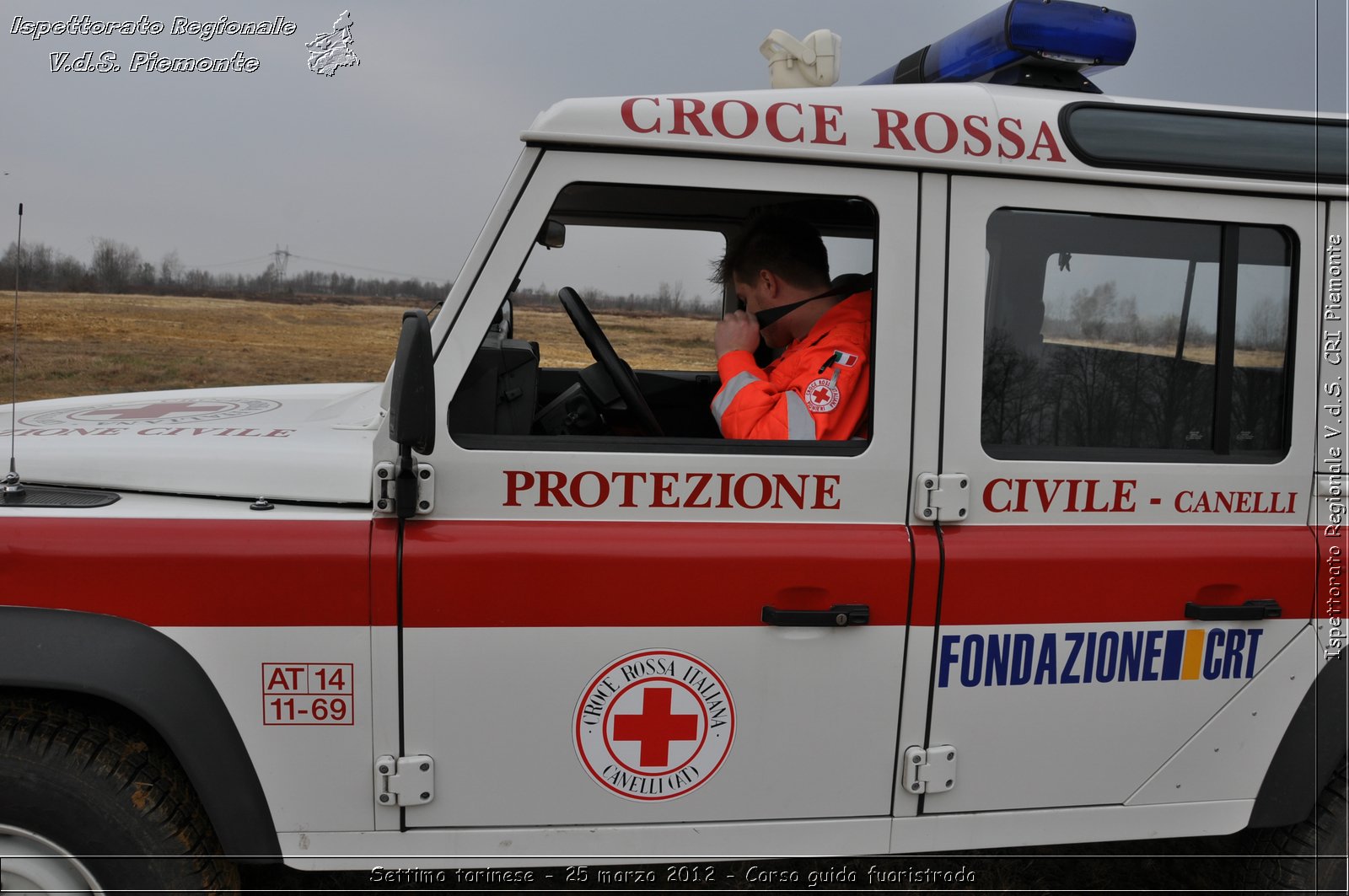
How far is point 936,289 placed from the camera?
2.08 meters

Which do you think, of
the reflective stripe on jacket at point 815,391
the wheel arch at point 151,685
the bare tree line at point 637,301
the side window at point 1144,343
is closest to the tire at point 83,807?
the wheel arch at point 151,685

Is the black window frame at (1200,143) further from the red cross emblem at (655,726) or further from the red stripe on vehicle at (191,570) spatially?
the red stripe on vehicle at (191,570)

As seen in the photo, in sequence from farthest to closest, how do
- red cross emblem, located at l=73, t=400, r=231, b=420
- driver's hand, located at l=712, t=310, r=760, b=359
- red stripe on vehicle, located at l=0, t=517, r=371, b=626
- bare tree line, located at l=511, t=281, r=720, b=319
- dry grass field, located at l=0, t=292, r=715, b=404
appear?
dry grass field, located at l=0, t=292, r=715, b=404 → red cross emblem, located at l=73, t=400, r=231, b=420 → driver's hand, located at l=712, t=310, r=760, b=359 → bare tree line, located at l=511, t=281, r=720, b=319 → red stripe on vehicle, located at l=0, t=517, r=371, b=626

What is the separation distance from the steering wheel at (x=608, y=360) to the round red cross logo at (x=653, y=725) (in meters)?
0.62

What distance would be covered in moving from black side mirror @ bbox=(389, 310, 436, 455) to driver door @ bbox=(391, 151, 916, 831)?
166 millimetres

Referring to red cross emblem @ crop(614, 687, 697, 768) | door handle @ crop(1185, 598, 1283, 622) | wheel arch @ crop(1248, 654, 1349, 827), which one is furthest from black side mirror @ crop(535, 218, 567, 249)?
wheel arch @ crop(1248, 654, 1349, 827)

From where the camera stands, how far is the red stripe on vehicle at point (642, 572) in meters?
1.97

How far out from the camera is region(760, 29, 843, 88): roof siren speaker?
2254mm

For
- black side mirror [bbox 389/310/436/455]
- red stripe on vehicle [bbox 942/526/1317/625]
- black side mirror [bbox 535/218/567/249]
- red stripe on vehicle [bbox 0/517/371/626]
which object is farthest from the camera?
red stripe on vehicle [bbox 942/526/1317/625]

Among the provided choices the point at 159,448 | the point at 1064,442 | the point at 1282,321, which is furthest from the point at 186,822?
the point at 1282,321

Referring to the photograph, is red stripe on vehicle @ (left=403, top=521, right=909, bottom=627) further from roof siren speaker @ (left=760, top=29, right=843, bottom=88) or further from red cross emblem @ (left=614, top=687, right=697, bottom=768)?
roof siren speaker @ (left=760, top=29, right=843, bottom=88)

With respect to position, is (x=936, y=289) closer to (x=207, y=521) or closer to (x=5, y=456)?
(x=207, y=521)

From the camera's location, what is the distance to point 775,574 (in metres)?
2.05

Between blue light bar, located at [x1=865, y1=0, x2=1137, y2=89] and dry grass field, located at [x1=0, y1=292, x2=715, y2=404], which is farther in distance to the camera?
dry grass field, located at [x1=0, y1=292, x2=715, y2=404]
